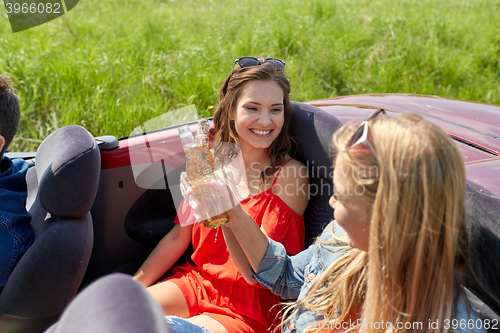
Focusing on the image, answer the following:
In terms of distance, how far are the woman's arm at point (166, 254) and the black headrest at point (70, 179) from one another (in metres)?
0.41

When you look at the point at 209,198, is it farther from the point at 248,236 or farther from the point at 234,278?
the point at 234,278

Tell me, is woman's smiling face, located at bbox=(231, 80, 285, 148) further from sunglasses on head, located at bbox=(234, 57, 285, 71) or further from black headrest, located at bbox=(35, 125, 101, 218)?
black headrest, located at bbox=(35, 125, 101, 218)

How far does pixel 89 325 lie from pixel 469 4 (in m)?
8.30

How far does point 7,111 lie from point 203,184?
0.92m

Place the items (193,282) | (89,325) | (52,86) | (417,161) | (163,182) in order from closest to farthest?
(89,325)
(417,161)
(193,282)
(163,182)
(52,86)

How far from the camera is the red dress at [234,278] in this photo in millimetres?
1562

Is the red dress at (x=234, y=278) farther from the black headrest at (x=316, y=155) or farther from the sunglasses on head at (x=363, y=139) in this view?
the sunglasses on head at (x=363, y=139)

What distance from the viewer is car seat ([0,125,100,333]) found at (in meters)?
1.45

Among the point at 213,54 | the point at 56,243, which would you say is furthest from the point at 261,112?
the point at 213,54

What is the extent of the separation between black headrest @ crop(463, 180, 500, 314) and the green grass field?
3032mm

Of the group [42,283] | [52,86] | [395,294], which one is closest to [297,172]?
[395,294]

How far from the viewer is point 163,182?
6.53 ft

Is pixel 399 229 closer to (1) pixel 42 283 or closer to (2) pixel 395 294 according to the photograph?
(2) pixel 395 294

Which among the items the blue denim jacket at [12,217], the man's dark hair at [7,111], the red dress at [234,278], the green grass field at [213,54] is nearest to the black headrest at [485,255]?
the red dress at [234,278]
